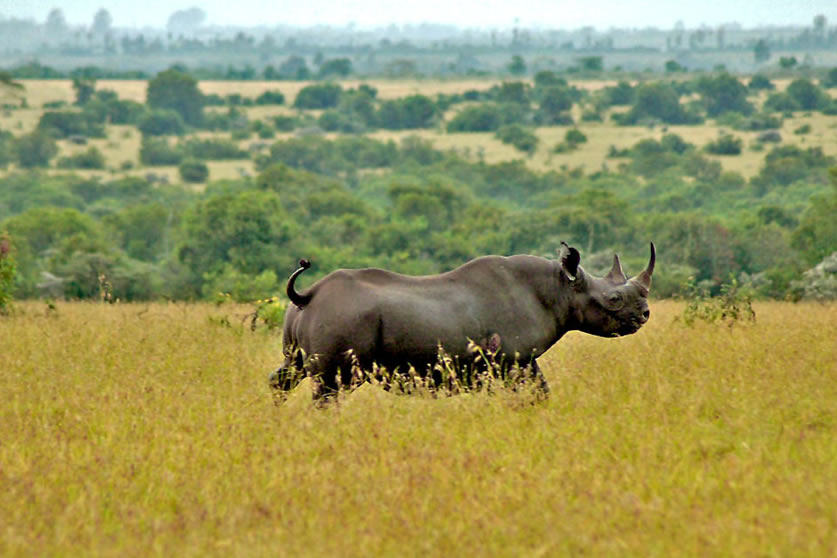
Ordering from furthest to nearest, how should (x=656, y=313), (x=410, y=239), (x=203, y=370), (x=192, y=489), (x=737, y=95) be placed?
(x=737, y=95) → (x=410, y=239) → (x=656, y=313) → (x=203, y=370) → (x=192, y=489)

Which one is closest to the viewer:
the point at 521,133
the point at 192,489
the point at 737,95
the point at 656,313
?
the point at 192,489

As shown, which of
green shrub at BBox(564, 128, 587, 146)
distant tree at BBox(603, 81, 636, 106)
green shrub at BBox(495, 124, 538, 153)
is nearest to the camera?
green shrub at BBox(564, 128, 587, 146)

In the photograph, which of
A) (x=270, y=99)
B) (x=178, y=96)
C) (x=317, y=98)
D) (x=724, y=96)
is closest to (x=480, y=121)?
(x=724, y=96)

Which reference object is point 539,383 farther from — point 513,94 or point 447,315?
point 513,94

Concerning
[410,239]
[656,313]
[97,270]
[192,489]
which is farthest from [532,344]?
[410,239]

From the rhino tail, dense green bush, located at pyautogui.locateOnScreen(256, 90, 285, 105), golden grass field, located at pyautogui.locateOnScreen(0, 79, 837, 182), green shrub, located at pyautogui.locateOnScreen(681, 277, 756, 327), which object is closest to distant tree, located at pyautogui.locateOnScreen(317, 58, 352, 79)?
golden grass field, located at pyautogui.locateOnScreen(0, 79, 837, 182)

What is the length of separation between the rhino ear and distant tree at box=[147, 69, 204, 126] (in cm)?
10981

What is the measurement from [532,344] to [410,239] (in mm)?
40792

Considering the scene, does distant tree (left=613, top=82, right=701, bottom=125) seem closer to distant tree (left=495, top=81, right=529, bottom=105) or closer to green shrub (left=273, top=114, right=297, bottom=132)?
distant tree (left=495, top=81, right=529, bottom=105)

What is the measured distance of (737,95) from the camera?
11156 cm

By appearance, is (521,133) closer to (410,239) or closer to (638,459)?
(410,239)

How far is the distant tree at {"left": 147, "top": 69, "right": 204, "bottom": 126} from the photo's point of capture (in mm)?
118062

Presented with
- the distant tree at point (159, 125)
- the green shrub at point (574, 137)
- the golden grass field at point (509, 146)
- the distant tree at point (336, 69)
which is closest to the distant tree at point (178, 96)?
the golden grass field at point (509, 146)

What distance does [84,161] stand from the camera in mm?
90562
